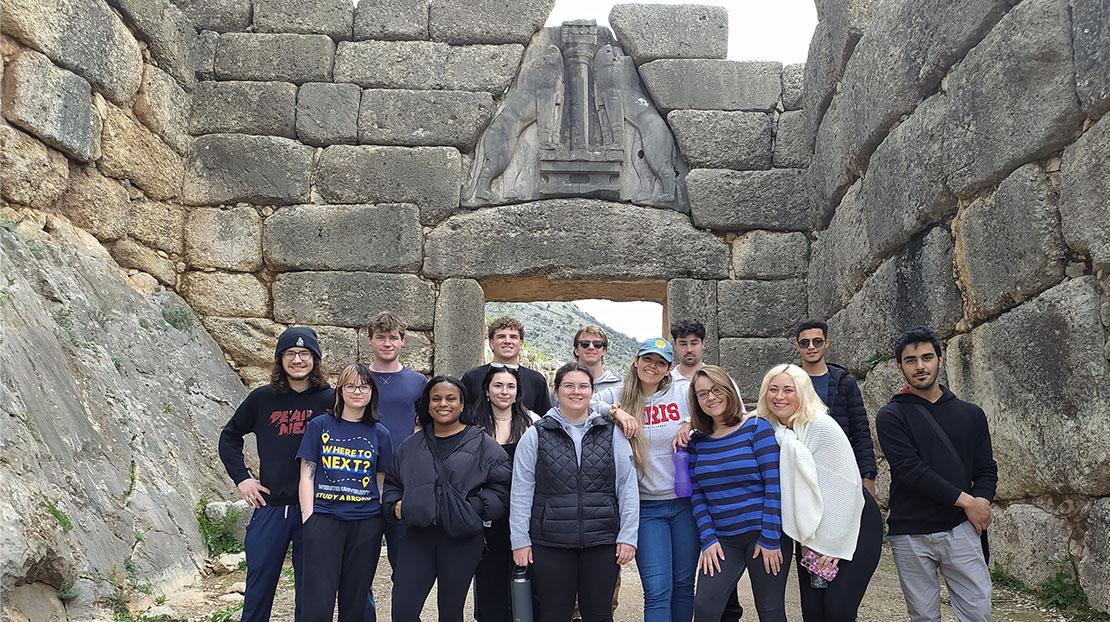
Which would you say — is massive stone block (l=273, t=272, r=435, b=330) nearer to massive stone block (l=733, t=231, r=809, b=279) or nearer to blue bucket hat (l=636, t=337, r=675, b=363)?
massive stone block (l=733, t=231, r=809, b=279)

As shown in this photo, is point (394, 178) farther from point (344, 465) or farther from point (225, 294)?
point (344, 465)

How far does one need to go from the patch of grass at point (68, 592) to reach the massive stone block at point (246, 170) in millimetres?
4185

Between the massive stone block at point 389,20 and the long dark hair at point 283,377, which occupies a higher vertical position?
the massive stone block at point 389,20

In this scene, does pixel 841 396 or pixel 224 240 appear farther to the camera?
pixel 224 240

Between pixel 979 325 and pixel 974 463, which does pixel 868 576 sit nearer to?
pixel 974 463

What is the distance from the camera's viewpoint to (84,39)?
19.5 feet

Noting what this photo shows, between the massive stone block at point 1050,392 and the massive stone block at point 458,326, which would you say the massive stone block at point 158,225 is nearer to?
the massive stone block at point 458,326

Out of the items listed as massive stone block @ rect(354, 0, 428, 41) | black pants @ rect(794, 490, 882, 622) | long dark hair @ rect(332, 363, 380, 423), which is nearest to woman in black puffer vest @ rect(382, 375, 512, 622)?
long dark hair @ rect(332, 363, 380, 423)

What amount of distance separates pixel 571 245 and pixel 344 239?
6.47ft

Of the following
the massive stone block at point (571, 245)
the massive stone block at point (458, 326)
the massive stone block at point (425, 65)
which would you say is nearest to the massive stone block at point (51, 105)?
the massive stone block at point (425, 65)

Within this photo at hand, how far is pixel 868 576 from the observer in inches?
122

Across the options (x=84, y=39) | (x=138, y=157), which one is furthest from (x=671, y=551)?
(x=138, y=157)

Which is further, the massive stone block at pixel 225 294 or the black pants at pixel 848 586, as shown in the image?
the massive stone block at pixel 225 294

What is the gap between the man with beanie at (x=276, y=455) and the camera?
11.5 ft
